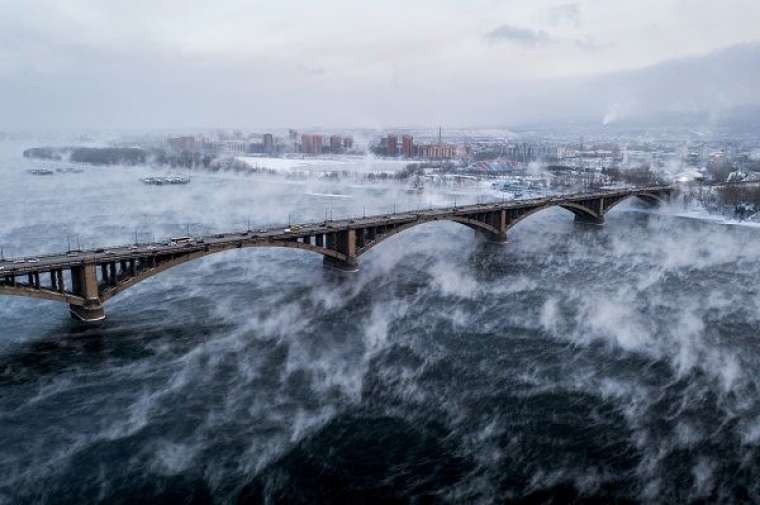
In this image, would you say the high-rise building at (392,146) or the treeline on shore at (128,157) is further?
the high-rise building at (392,146)

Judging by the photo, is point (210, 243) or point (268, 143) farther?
point (268, 143)

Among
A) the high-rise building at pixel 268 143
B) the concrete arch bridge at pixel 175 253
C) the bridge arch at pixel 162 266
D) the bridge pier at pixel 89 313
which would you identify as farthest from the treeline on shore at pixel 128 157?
the bridge pier at pixel 89 313

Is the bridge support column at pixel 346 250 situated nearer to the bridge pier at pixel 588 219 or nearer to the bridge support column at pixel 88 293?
the bridge support column at pixel 88 293

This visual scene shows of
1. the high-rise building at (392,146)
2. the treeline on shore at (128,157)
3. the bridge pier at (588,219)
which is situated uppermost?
the high-rise building at (392,146)

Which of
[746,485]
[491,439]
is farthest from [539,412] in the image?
[746,485]

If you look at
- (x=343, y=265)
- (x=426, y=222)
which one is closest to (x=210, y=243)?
(x=343, y=265)

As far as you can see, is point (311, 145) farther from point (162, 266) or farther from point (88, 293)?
point (88, 293)
